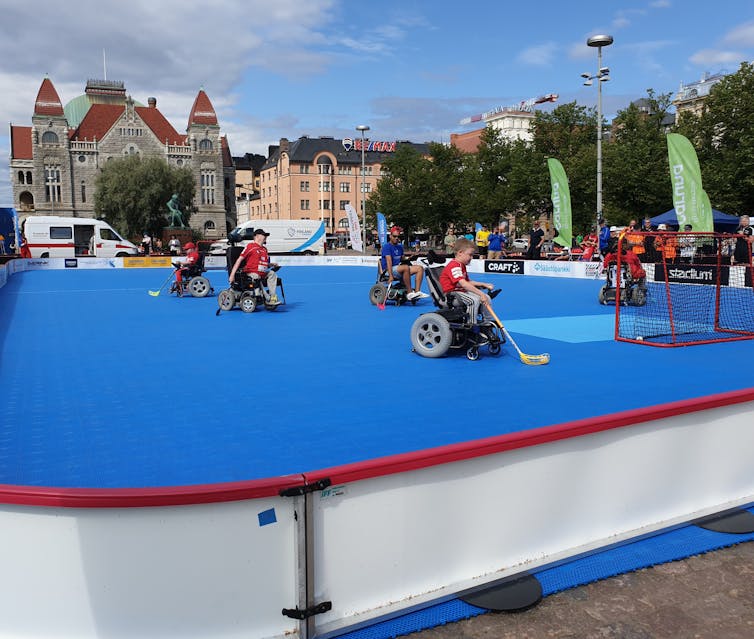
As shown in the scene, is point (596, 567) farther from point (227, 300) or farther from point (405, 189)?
point (405, 189)

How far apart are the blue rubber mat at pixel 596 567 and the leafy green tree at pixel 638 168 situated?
40451 mm

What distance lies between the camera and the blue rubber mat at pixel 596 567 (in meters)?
3.02

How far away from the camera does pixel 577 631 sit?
2963 millimetres

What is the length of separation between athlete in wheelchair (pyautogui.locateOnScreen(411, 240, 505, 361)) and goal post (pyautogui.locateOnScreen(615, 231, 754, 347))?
2668 millimetres

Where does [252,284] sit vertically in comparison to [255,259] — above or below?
below

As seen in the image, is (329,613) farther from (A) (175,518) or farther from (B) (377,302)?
(B) (377,302)

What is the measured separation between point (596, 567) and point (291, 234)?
4750 cm

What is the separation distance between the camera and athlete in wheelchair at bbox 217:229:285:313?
44.3 ft

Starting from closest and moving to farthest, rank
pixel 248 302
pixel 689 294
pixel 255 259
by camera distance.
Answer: pixel 255 259 → pixel 248 302 → pixel 689 294

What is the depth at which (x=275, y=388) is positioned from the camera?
23.3 ft

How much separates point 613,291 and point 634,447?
40.1 feet

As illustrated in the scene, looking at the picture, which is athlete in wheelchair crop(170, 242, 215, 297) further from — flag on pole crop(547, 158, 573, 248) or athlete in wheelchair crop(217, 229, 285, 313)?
flag on pole crop(547, 158, 573, 248)

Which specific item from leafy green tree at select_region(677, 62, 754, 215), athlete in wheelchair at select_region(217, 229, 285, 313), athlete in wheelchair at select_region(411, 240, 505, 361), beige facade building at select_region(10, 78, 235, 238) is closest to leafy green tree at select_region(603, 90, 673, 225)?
leafy green tree at select_region(677, 62, 754, 215)

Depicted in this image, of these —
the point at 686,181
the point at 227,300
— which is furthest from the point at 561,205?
the point at 227,300
